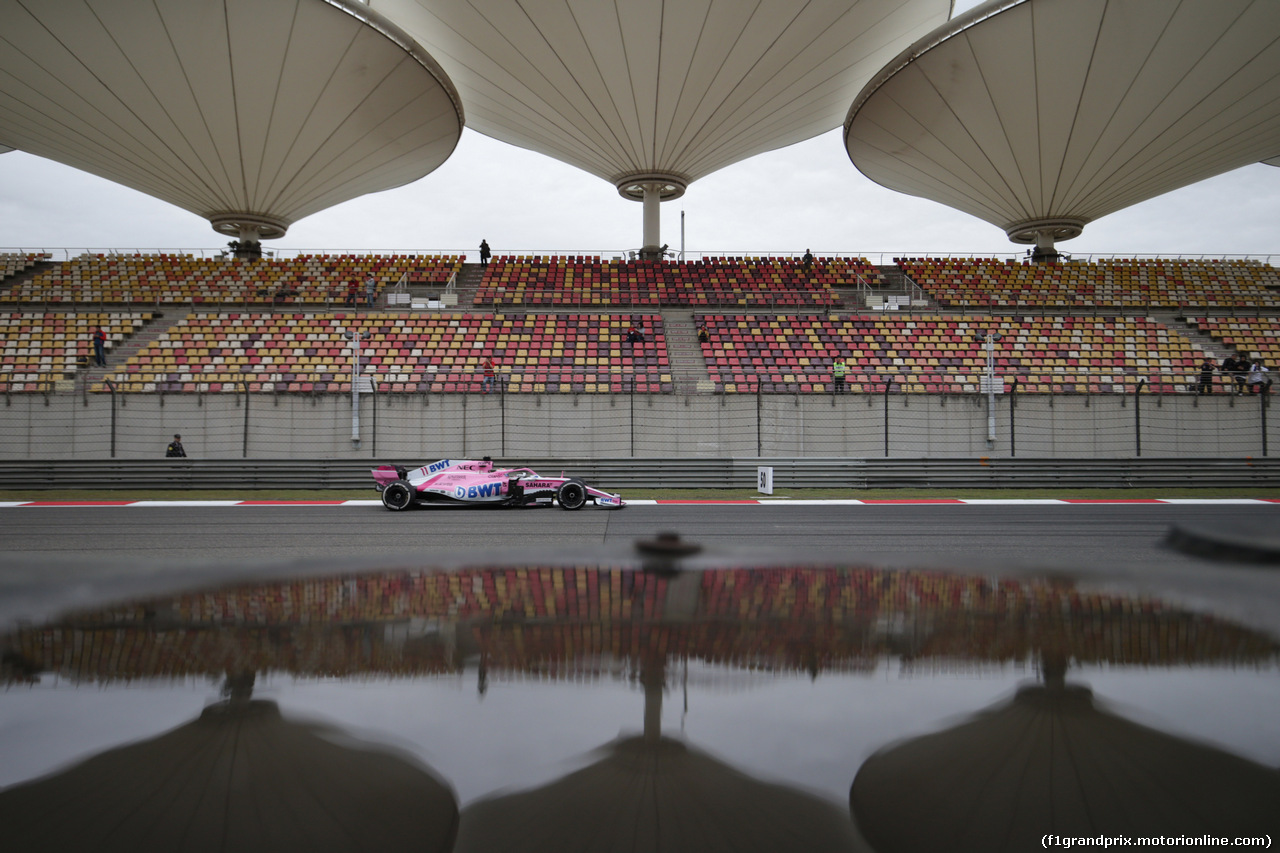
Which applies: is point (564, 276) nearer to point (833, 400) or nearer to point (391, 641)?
point (833, 400)

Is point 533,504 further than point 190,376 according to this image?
No

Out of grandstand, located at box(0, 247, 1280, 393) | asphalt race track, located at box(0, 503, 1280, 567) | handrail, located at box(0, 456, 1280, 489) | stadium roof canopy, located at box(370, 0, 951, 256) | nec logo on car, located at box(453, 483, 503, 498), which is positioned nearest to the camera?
asphalt race track, located at box(0, 503, 1280, 567)

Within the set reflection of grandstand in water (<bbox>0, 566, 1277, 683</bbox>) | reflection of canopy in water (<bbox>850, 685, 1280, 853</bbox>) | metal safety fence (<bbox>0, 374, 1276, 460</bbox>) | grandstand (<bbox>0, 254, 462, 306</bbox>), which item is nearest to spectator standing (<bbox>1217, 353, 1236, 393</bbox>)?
metal safety fence (<bbox>0, 374, 1276, 460</bbox>)

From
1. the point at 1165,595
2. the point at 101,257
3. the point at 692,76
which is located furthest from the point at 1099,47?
the point at 101,257

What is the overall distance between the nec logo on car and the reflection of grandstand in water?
6501mm

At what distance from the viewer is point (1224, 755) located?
7.97ft

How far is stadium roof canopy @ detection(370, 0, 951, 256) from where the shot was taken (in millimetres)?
20578

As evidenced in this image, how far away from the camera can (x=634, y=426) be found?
17.7m

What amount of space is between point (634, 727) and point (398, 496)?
997 centimetres

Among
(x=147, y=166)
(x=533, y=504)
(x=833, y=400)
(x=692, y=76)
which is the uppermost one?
(x=692, y=76)

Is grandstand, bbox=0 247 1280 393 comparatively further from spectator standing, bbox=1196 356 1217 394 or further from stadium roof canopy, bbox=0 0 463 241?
stadium roof canopy, bbox=0 0 463 241

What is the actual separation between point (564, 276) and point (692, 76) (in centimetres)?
881

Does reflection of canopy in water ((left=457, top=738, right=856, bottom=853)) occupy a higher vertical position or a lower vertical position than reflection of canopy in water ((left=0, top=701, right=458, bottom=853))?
lower

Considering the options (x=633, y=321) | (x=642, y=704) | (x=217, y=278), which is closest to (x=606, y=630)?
(x=642, y=704)
